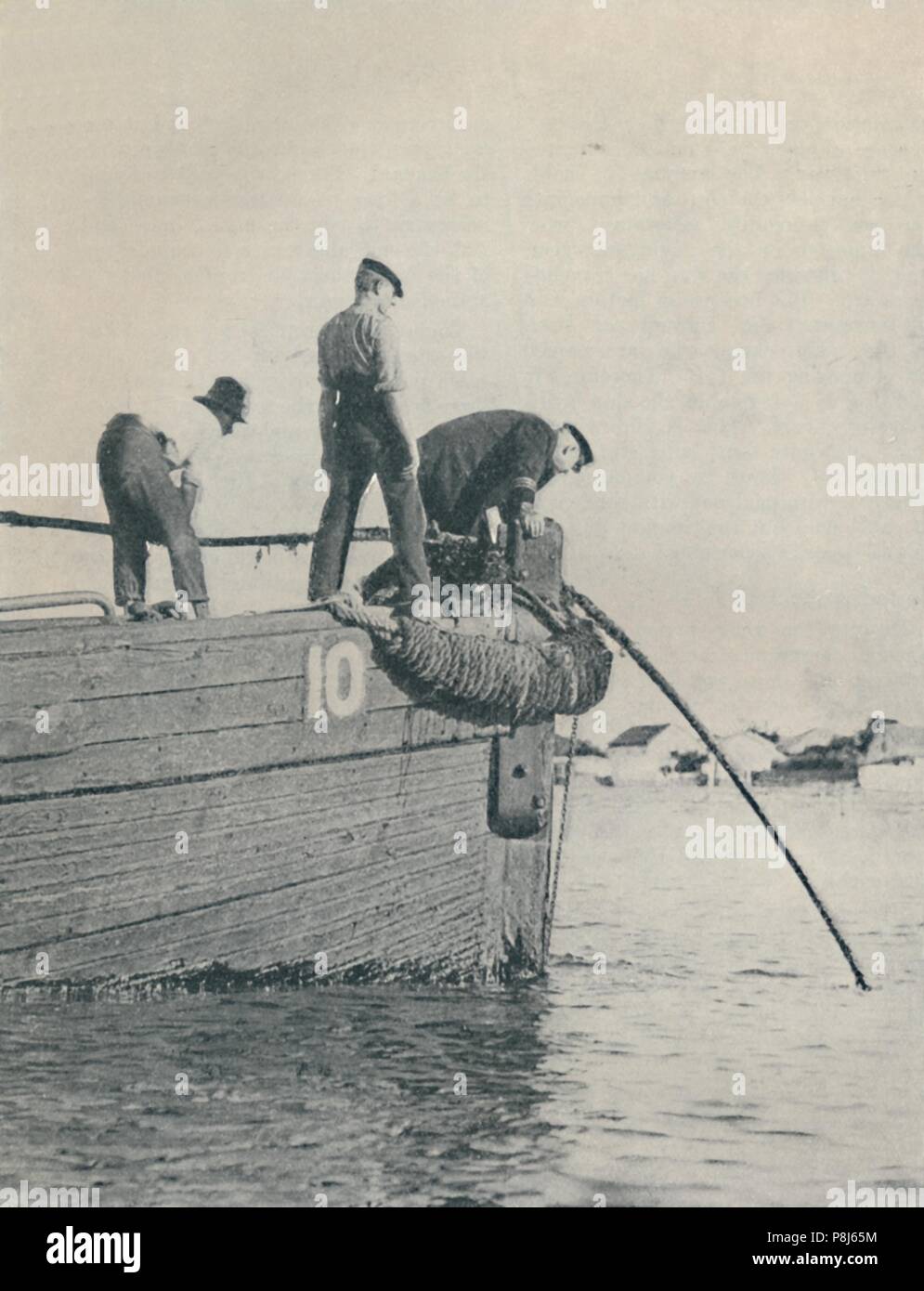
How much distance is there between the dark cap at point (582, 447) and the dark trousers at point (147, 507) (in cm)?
157

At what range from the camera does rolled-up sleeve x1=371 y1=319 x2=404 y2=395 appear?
227 inches

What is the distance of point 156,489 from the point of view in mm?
5836

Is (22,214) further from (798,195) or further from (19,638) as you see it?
(798,195)

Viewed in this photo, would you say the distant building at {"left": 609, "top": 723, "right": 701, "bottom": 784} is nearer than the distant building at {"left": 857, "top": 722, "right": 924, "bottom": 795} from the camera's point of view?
No

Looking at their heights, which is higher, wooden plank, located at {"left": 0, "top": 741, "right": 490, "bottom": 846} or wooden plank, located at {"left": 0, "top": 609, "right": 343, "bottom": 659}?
wooden plank, located at {"left": 0, "top": 609, "right": 343, "bottom": 659}

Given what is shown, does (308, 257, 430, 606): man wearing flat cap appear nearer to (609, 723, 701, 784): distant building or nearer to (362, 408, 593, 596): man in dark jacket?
(362, 408, 593, 596): man in dark jacket

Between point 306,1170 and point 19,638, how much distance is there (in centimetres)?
172

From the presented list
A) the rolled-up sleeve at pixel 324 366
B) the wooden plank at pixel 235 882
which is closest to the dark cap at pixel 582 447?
the rolled-up sleeve at pixel 324 366

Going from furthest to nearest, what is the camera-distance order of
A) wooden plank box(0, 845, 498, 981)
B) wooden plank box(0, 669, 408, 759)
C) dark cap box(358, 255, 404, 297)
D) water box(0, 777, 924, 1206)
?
dark cap box(358, 255, 404, 297) < wooden plank box(0, 845, 498, 981) < wooden plank box(0, 669, 408, 759) < water box(0, 777, 924, 1206)

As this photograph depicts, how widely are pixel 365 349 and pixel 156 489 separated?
94cm

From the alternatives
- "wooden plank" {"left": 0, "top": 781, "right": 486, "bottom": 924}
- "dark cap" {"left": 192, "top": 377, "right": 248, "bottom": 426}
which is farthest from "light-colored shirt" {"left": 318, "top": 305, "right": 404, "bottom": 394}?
"wooden plank" {"left": 0, "top": 781, "right": 486, "bottom": 924}

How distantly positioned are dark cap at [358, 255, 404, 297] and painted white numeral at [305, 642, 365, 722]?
1362 millimetres

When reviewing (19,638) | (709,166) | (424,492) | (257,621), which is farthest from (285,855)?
(709,166)

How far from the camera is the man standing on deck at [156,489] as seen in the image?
5820 millimetres
